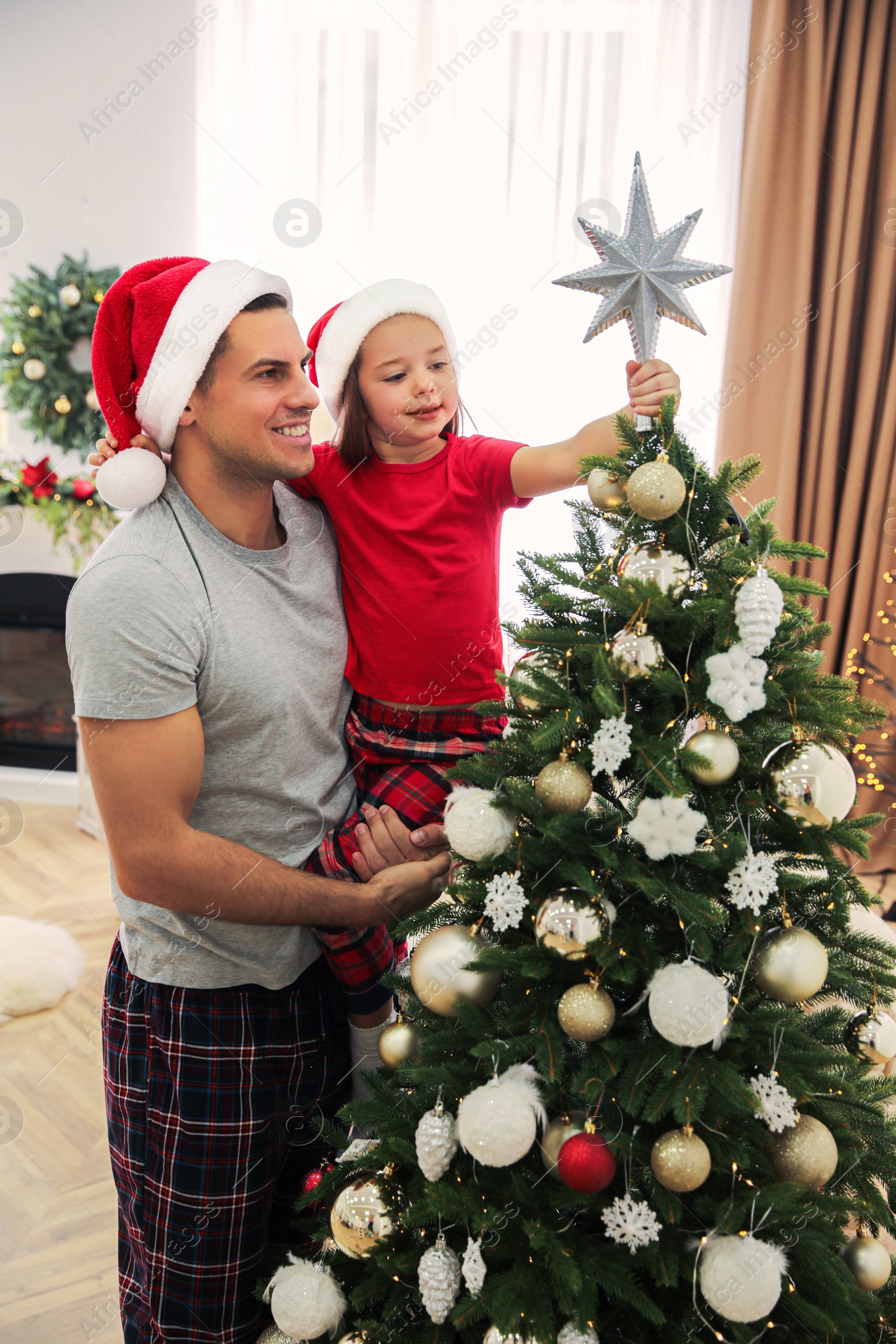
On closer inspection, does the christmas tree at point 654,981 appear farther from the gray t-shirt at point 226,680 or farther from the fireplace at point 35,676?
the fireplace at point 35,676

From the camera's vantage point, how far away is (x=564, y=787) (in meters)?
0.88

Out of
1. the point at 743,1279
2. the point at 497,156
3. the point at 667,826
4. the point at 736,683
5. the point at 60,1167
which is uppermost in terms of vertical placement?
the point at 497,156

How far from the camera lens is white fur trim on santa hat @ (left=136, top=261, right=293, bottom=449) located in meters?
1.22

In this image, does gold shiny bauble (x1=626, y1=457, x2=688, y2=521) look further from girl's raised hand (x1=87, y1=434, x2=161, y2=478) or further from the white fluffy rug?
the white fluffy rug

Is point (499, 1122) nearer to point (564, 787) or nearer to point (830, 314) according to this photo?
point (564, 787)

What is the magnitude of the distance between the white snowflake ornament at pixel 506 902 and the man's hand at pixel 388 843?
363mm

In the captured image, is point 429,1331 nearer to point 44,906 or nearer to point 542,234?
point 44,906

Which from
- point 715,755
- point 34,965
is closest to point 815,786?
point 715,755

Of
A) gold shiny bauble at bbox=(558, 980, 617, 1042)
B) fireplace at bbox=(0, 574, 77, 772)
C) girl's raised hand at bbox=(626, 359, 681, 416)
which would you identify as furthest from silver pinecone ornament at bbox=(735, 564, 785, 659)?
fireplace at bbox=(0, 574, 77, 772)

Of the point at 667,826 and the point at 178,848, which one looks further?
the point at 178,848

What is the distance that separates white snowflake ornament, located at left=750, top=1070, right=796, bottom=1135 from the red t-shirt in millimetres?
680

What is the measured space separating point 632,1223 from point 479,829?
0.40m

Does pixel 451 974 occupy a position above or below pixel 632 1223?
above

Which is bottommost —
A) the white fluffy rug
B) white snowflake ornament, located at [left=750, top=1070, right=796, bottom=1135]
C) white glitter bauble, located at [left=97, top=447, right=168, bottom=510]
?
the white fluffy rug
